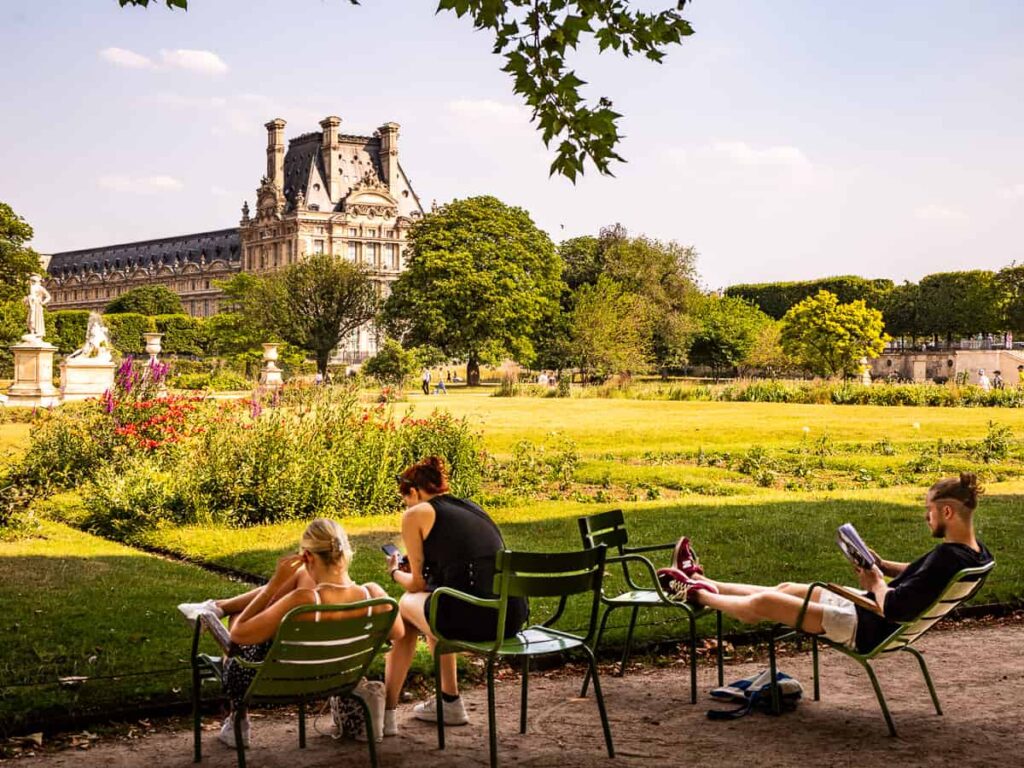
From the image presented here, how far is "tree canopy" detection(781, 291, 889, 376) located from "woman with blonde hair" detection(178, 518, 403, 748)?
43.9 m

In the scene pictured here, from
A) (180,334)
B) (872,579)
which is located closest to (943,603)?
(872,579)

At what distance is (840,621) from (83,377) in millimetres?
27018

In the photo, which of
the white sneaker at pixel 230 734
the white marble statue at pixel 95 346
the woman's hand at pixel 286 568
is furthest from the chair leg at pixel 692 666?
the white marble statue at pixel 95 346

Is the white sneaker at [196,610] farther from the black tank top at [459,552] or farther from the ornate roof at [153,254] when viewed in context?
the ornate roof at [153,254]

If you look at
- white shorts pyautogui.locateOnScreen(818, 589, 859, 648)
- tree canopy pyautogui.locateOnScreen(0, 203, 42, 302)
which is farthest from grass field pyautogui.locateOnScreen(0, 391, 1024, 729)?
tree canopy pyautogui.locateOnScreen(0, 203, 42, 302)

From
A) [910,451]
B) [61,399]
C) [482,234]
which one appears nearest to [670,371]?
[482,234]

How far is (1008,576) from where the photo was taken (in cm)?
804

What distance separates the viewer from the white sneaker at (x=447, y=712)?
488cm

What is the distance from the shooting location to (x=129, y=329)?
81.9m

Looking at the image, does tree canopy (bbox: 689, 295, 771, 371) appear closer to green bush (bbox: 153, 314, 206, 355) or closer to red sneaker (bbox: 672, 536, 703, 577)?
green bush (bbox: 153, 314, 206, 355)

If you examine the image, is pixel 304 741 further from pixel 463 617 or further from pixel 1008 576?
pixel 1008 576

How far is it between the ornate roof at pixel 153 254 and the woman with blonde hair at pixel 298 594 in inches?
4229

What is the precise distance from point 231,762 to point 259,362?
169 ft

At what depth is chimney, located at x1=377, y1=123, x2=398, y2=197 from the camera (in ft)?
317
